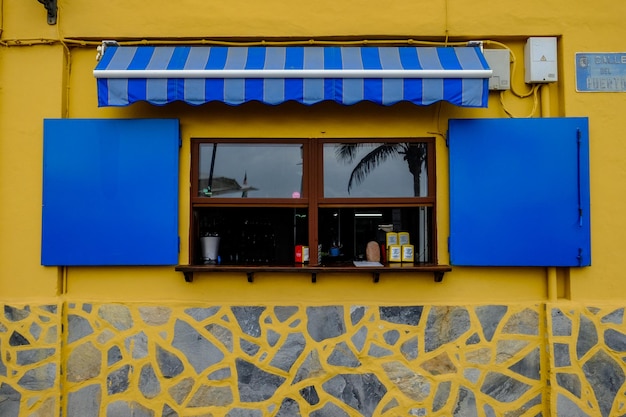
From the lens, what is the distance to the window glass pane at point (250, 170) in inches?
193

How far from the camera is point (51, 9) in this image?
15.5 feet

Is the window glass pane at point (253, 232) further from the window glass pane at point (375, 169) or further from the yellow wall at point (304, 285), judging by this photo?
the window glass pane at point (375, 169)

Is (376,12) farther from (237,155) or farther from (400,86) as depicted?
(237,155)

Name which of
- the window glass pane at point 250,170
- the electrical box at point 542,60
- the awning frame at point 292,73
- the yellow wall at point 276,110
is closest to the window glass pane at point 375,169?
the yellow wall at point 276,110

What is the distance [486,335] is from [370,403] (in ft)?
4.11

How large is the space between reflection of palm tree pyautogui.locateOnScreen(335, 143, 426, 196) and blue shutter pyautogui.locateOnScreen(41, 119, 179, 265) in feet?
5.42

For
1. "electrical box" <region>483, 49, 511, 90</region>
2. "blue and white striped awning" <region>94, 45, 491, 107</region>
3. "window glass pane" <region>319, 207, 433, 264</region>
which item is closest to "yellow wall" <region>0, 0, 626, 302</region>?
"electrical box" <region>483, 49, 511, 90</region>

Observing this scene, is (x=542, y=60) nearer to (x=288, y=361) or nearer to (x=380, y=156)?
(x=380, y=156)

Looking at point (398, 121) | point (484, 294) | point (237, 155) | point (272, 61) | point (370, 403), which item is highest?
point (272, 61)

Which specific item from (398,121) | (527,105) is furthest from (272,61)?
(527,105)

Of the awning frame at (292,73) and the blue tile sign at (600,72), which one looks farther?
the blue tile sign at (600,72)

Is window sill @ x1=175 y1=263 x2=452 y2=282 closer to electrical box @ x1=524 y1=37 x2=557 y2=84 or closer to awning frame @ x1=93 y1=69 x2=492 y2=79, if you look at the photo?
awning frame @ x1=93 y1=69 x2=492 y2=79

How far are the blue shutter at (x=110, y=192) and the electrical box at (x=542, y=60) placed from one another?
136 inches

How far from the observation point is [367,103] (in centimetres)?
487
